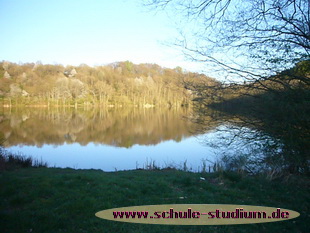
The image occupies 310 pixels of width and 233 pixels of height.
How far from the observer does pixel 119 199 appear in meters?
3.56

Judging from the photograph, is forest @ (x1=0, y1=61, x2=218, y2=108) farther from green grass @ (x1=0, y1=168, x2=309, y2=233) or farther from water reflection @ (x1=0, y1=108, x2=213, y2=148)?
green grass @ (x1=0, y1=168, x2=309, y2=233)

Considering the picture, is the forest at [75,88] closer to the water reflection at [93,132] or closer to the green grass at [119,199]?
the water reflection at [93,132]

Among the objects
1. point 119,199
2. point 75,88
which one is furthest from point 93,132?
point 75,88

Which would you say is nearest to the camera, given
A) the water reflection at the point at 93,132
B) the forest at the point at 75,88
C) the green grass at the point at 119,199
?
the green grass at the point at 119,199

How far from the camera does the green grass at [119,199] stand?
275 cm

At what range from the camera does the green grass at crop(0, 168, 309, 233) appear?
9.04 ft

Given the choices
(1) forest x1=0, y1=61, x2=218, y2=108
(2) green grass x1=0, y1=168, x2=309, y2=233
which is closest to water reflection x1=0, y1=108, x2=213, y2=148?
(2) green grass x1=0, y1=168, x2=309, y2=233

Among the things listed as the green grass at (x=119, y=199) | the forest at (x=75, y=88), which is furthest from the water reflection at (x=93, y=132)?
the forest at (x=75, y=88)

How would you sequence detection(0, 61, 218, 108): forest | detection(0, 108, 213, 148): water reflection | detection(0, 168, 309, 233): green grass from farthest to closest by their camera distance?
detection(0, 61, 218, 108): forest → detection(0, 108, 213, 148): water reflection → detection(0, 168, 309, 233): green grass

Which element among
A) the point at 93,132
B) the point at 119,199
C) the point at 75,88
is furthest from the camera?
the point at 75,88

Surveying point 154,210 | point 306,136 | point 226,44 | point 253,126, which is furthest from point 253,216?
point 226,44

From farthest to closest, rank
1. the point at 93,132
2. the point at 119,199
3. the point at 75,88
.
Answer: the point at 75,88 < the point at 93,132 < the point at 119,199

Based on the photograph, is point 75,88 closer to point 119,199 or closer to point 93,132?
point 93,132

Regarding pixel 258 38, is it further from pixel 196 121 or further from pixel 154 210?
pixel 154 210
